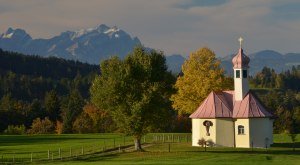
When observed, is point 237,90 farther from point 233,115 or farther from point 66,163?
point 66,163

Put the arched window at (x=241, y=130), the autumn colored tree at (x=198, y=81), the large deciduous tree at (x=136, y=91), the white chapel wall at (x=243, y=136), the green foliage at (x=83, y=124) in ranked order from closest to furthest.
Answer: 1. the large deciduous tree at (x=136, y=91)
2. the white chapel wall at (x=243, y=136)
3. the arched window at (x=241, y=130)
4. the autumn colored tree at (x=198, y=81)
5. the green foliage at (x=83, y=124)

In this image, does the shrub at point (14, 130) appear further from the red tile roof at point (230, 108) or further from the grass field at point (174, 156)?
the red tile roof at point (230, 108)

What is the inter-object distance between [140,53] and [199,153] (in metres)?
13.6

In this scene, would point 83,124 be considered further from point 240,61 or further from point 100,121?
point 240,61

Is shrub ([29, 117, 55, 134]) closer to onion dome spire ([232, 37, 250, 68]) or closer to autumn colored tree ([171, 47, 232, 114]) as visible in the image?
autumn colored tree ([171, 47, 232, 114])

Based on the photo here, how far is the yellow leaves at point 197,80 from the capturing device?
8394 centimetres

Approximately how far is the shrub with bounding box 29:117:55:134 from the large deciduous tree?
7645 cm

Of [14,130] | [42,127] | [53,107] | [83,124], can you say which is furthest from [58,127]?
[53,107]

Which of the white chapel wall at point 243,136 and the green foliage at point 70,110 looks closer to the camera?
the white chapel wall at point 243,136

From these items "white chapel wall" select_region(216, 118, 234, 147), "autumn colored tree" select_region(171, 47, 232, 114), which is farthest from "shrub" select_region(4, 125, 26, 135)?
"white chapel wall" select_region(216, 118, 234, 147)

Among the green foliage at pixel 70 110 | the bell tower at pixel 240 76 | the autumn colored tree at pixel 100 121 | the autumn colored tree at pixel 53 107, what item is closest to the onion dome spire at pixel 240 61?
the bell tower at pixel 240 76

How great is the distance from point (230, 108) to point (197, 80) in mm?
12714

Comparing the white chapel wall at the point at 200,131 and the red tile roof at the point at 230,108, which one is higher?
the red tile roof at the point at 230,108

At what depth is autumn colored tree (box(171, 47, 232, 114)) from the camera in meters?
83.9
